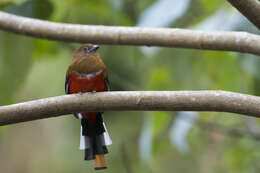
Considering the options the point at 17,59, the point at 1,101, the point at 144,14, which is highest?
the point at 144,14

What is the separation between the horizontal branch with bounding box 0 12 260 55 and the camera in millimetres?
2697

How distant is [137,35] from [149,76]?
58.0 inches

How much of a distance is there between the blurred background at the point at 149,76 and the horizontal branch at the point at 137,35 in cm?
29

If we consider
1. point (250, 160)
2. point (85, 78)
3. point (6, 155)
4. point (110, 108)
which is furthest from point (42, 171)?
point (110, 108)

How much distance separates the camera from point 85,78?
3164mm

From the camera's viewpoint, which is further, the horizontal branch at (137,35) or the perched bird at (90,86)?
the perched bird at (90,86)

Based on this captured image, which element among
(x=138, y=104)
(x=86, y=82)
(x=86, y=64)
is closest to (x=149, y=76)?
(x=86, y=64)

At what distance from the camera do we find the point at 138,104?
2287 millimetres

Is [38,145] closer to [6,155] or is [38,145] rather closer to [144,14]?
[6,155]

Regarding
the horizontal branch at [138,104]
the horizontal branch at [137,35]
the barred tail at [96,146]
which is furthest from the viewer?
the barred tail at [96,146]

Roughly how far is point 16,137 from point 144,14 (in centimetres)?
469

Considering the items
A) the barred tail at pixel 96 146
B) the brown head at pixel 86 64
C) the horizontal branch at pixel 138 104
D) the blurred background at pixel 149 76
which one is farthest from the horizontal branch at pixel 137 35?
the barred tail at pixel 96 146

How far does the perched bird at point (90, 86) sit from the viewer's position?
312 cm

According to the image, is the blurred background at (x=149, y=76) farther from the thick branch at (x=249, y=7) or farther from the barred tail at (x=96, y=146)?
the thick branch at (x=249, y=7)
